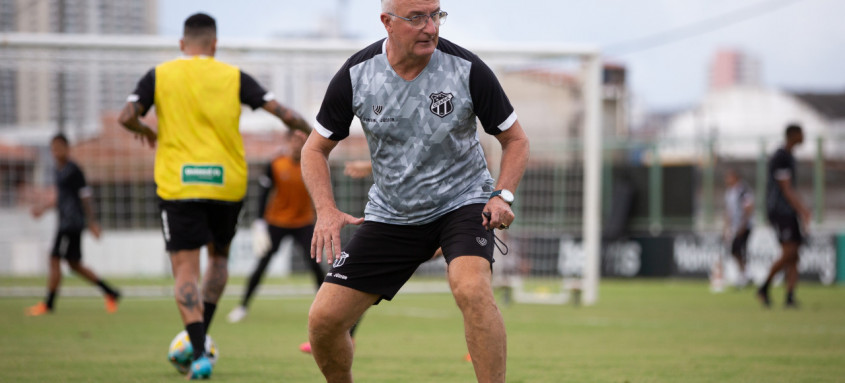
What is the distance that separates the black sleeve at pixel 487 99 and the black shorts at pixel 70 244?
9.86 metres

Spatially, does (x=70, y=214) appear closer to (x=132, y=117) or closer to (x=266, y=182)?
(x=266, y=182)

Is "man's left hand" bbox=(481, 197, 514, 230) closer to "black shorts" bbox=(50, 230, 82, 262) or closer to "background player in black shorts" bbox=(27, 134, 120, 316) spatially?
"background player in black shorts" bbox=(27, 134, 120, 316)

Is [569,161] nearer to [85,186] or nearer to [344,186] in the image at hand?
[344,186]

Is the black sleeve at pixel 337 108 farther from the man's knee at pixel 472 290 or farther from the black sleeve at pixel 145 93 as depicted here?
the black sleeve at pixel 145 93

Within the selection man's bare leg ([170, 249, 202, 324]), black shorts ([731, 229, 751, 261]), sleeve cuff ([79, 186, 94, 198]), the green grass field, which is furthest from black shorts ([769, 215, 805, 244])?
man's bare leg ([170, 249, 202, 324])

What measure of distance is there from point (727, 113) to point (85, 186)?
5359 cm

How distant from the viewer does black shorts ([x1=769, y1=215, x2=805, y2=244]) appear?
1412 centimetres

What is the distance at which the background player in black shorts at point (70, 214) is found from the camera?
1343 cm

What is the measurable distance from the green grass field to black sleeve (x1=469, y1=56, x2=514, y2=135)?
2.34 metres

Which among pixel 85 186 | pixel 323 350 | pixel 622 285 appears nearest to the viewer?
pixel 323 350

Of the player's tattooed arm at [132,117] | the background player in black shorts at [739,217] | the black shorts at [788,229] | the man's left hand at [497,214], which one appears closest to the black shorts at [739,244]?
the background player in black shorts at [739,217]

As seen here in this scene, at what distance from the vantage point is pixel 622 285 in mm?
21781

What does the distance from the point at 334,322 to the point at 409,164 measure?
818 mm

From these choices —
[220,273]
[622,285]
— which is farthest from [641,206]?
[220,273]
